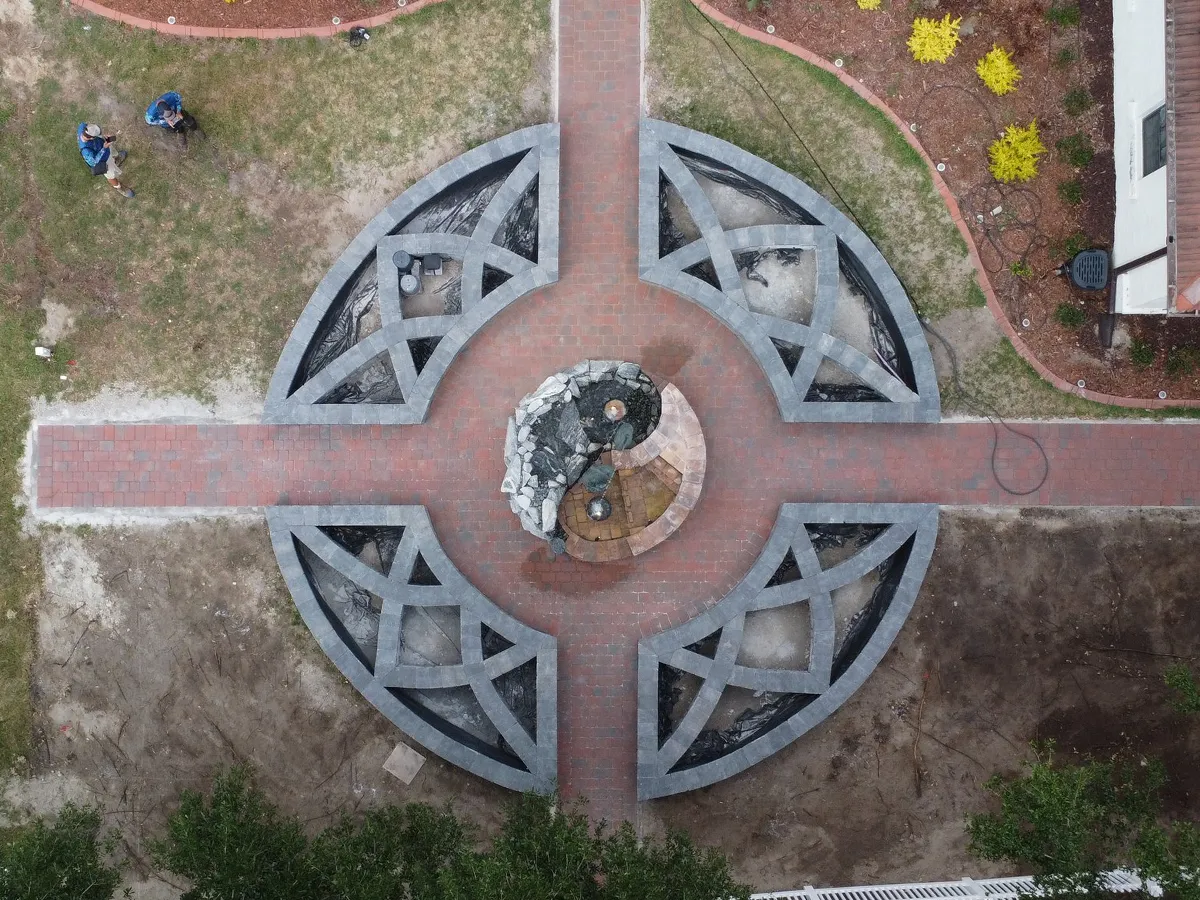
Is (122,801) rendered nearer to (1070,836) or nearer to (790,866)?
(790,866)

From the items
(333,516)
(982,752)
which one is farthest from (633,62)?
(982,752)

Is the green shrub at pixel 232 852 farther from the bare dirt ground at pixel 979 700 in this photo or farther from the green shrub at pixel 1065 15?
the green shrub at pixel 1065 15

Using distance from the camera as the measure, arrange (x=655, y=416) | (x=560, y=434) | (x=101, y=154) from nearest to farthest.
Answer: (x=560, y=434), (x=101, y=154), (x=655, y=416)

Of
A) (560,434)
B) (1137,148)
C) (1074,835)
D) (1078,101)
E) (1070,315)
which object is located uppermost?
(1078,101)

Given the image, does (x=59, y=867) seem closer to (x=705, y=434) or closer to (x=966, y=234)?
(x=705, y=434)

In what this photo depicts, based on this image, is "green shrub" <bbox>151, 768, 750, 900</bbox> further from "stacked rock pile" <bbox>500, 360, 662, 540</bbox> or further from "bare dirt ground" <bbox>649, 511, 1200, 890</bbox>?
"stacked rock pile" <bbox>500, 360, 662, 540</bbox>

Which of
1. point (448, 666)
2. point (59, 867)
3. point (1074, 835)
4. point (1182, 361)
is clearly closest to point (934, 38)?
point (1182, 361)

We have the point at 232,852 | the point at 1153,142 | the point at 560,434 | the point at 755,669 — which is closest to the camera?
the point at 232,852
